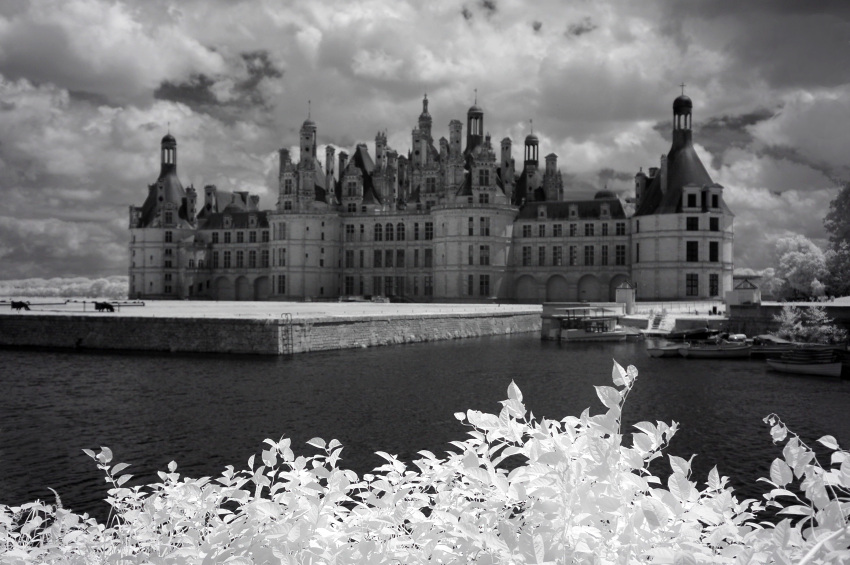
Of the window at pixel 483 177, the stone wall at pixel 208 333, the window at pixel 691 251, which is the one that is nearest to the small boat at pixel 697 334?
the stone wall at pixel 208 333

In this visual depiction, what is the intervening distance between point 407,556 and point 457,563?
0.34 m

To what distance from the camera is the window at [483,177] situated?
67062 mm

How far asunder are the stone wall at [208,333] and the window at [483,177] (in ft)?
101

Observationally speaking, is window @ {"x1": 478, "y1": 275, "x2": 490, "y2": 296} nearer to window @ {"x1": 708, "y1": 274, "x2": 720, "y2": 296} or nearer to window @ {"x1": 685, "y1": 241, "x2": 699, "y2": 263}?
window @ {"x1": 685, "y1": 241, "x2": 699, "y2": 263}

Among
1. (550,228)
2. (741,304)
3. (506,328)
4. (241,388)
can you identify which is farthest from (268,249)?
(241,388)

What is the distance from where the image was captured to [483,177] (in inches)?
2650

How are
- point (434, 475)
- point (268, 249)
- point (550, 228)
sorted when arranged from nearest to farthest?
point (434, 475)
point (550, 228)
point (268, 249)

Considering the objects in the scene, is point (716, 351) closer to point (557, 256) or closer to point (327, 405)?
point (327, 405)

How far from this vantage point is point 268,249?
78.6 m

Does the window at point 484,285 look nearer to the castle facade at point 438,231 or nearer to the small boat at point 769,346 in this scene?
the castle facade at point 438,231

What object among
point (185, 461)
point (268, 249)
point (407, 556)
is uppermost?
point (268, 249)

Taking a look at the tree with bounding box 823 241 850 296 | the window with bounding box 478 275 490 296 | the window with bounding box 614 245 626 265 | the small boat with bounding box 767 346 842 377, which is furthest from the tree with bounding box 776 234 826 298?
the small boat with bounding box 767 346 842 377

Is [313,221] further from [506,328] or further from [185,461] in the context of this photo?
[185,461]

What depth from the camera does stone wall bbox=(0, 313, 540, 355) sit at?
102ft
